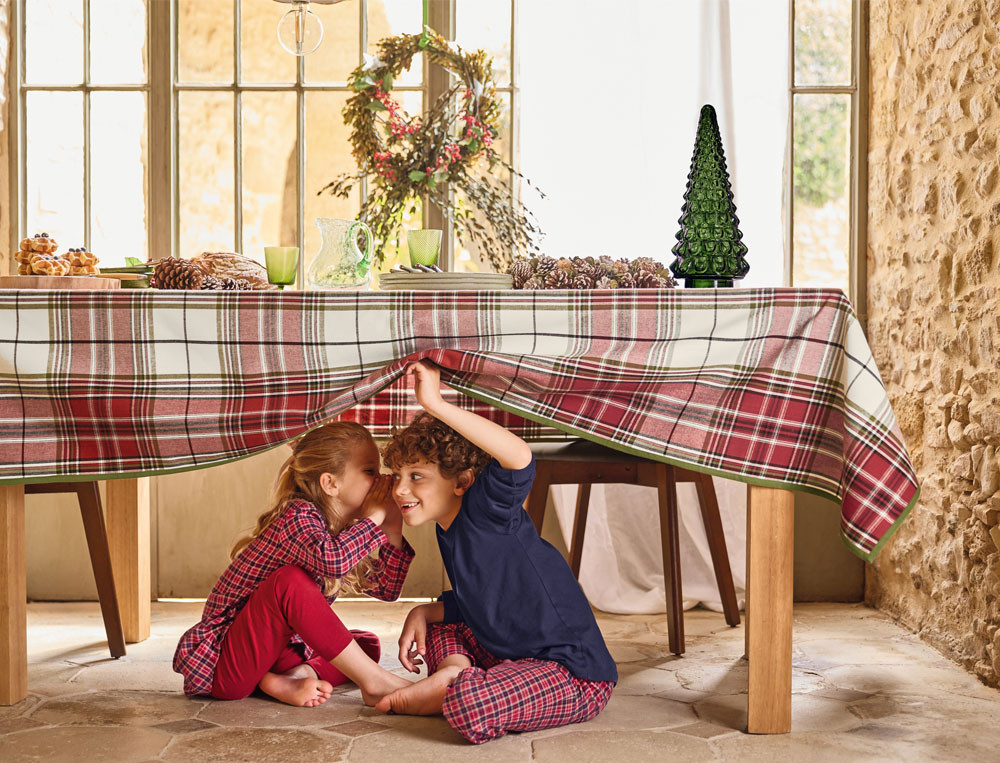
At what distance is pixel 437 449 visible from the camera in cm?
203

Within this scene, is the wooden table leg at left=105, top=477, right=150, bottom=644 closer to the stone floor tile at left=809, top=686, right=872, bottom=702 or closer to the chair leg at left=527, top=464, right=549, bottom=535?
the chair leg at left=527, top=464, right=549, bottom=535

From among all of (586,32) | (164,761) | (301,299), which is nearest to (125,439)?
(301,299)

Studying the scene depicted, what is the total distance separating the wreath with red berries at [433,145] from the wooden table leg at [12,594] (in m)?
1.34

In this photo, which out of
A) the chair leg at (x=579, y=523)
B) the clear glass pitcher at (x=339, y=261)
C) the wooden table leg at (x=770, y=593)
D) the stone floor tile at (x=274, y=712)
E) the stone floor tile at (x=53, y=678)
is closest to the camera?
the wooden table leg at (x=770, y=593)

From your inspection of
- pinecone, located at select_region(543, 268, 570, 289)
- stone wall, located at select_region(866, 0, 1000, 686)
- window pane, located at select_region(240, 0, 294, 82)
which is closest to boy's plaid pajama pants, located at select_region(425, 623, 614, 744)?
pinecone, located at select_region(543, 268, 570, 289)

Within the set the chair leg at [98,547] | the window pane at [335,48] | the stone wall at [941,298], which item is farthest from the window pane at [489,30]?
the chair leg at [98,547]

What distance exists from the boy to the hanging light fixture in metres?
1.19

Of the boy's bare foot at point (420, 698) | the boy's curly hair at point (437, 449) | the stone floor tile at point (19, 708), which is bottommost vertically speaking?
the stone floor tile at point (19, 708)

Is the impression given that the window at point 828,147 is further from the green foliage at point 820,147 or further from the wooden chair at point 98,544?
the wooden chair at point 98,544

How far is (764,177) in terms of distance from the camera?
3.19m

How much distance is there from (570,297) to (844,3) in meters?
1.92

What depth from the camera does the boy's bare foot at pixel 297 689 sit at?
2.15 metres

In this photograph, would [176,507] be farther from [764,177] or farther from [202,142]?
[764,177]

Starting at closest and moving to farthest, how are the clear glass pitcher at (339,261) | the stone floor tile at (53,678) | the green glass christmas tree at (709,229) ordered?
the green glass christmas tree at (709,229) < the stone floor tile at (53,678) < the clear glass pitcher at (339,261)
